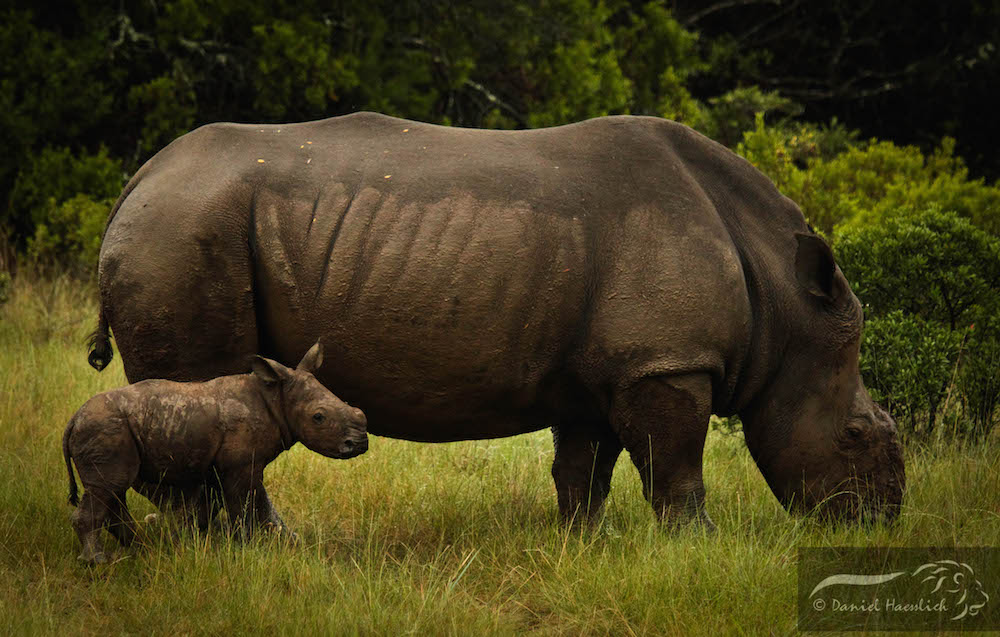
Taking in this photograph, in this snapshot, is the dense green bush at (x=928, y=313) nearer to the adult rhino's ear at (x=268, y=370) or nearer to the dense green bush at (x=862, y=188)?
the dense green bush at (x=862, y=188)

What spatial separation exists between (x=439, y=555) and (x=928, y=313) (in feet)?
13.3

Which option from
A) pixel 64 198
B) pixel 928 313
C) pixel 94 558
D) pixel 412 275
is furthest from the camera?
pixel 64 198

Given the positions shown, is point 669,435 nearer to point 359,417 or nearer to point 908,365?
point 359,417

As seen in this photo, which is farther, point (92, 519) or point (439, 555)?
point (439, 555)

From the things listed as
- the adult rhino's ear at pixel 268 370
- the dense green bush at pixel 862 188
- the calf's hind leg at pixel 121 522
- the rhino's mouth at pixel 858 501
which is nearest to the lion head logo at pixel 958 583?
the rhino's mouth at pixel 858 501

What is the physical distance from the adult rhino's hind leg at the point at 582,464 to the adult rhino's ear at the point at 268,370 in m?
1.58

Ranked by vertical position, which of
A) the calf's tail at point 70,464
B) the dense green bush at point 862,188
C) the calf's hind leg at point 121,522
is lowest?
the calf's hind leg at point 121,522

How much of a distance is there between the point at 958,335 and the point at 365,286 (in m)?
4.08

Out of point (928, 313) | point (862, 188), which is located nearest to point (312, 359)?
point (928, 313)

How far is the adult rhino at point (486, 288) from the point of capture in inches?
177

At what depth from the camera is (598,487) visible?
533cm

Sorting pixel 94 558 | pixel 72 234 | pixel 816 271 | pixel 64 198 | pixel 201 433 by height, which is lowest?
pixel 94 558

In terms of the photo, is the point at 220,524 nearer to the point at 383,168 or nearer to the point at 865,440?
the point at 383,168

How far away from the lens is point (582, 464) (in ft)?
17.3
